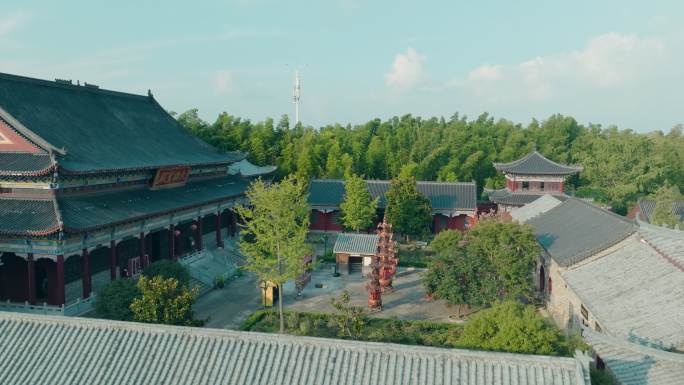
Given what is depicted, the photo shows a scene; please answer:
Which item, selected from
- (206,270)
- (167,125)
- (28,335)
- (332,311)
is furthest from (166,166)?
(28,335)

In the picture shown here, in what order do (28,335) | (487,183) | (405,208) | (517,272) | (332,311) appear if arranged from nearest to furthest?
1. (28,335)
2. (517,272)
3. (332,311)
4. (405,208)
5. (487,183)

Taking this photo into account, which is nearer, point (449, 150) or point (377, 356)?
point (377, 356)

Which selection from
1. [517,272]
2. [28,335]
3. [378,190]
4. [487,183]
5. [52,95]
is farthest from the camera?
[487,183]

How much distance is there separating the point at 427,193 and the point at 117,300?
98.5 feet

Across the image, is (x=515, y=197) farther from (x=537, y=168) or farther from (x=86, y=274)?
(x=86, y=274)

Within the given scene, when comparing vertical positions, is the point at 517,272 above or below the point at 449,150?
below

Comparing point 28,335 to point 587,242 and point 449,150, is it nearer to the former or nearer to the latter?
point 587,242

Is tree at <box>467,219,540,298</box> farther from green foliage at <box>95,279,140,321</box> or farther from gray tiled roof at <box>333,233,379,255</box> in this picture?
green foliage at <box>95,279,140,321</box>

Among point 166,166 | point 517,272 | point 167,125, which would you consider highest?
point 167,125

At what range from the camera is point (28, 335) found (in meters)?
10.6

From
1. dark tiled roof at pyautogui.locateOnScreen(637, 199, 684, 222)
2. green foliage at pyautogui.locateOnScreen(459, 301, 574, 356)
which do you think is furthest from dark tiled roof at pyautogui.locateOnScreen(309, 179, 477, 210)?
green foliage at pyautogui.locateOnScreen(459, 301, 574, 356)

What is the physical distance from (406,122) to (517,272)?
187 feet

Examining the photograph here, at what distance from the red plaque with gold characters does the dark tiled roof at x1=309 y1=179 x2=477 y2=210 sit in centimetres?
1334

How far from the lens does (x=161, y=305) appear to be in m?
16.5
